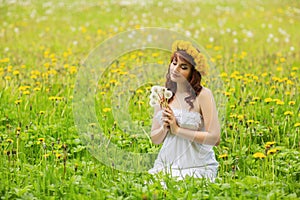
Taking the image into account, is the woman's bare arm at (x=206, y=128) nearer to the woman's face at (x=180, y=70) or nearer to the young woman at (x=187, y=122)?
the young woman at (x=187, y=122)

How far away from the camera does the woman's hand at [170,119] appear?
3.34 meters

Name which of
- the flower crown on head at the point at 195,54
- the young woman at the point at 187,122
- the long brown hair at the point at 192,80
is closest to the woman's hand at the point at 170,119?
the young woman at the point at 187,122

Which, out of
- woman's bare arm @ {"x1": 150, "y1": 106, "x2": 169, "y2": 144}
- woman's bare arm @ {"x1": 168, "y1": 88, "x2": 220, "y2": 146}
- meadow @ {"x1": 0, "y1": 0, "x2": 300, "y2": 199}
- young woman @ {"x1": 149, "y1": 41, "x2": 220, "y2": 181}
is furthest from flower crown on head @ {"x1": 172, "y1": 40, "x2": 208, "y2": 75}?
meadow @ {"x1": 0, "y1": 0, "x2": 300, "y2": 199}

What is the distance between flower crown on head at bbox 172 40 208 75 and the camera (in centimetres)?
339

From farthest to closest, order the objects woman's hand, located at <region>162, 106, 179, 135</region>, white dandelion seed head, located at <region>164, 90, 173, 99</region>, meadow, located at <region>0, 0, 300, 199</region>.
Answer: white dandelion seed head, located at <region>164, 90, 173, 99</region> < woman's hand, located at <region>162, 106, 179, 135</region> < meadow, located at <region>0, 0, 300, 199</region>

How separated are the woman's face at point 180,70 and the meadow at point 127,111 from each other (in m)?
0.57

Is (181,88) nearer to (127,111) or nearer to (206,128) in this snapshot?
(206,128)

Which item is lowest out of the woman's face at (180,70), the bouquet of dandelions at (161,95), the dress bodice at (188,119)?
the dress bodice at (188,119)

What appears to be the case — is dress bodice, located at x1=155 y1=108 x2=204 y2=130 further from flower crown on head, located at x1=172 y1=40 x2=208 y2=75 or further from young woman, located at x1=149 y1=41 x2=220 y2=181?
flower crown on head, located at x1=172 y1=40 x2=208 y2=75

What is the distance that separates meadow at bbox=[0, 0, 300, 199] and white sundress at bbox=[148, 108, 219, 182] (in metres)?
0.11

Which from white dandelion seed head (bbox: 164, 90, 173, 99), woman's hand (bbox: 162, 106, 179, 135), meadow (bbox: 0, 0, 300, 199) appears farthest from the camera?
white dandelion seed head (bbox: 164, 90, 173, 99)

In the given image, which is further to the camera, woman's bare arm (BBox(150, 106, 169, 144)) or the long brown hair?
woman's bare arm (BBox(150, 106, 169, 144))

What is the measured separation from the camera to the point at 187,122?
343cm

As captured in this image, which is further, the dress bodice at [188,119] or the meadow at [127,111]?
the dress bodice at [188,119]
